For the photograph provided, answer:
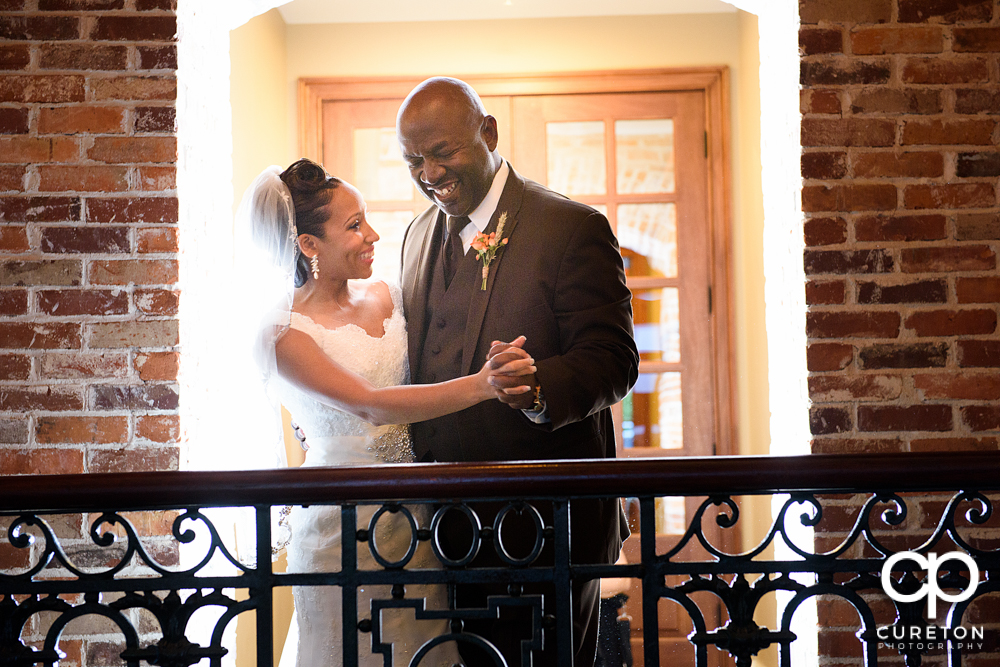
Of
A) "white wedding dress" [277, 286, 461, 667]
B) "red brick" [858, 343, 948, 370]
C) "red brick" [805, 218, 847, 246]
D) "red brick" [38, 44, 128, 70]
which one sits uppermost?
"red brick" [38, 44, 128, 70]

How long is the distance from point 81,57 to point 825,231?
2.02 m

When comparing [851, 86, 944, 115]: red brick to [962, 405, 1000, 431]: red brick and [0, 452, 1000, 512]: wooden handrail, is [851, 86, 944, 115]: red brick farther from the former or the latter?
[0, 452, 1000, 512]: wooden handrail

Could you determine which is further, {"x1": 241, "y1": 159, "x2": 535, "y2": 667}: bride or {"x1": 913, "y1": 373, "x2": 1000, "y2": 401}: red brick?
{"x1": 913, "y1": 373, "x2": 1000, "y2": 401}: red brick

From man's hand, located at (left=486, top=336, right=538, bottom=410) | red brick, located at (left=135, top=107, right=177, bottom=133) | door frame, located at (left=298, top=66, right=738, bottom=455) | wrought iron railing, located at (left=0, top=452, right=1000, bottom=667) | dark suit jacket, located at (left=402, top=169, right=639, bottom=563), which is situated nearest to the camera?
wrought iron railing, located at (left=0, top=452, right=1000, bottom=667)

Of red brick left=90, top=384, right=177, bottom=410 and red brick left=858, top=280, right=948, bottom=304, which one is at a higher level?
red brick left=858, top=280, right=948, bottom=304

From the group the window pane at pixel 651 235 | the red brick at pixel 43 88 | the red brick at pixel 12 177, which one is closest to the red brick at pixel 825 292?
the window pane at pixel 651 235

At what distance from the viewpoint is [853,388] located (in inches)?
85.3

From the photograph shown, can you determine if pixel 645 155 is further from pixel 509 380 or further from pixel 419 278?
pixel 509 380

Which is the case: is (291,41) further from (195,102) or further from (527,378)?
(527,378)

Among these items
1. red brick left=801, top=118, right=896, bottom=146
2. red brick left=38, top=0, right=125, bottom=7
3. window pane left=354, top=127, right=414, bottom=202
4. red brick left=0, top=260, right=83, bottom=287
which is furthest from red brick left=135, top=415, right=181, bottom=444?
window pane left=354, top=127, right=414, bottom=202

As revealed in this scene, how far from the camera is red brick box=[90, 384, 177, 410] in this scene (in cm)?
212

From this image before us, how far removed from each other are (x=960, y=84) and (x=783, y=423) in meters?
1.04

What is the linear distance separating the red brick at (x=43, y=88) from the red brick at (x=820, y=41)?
1912mm

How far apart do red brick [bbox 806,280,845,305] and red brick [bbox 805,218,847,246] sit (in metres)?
0.11
